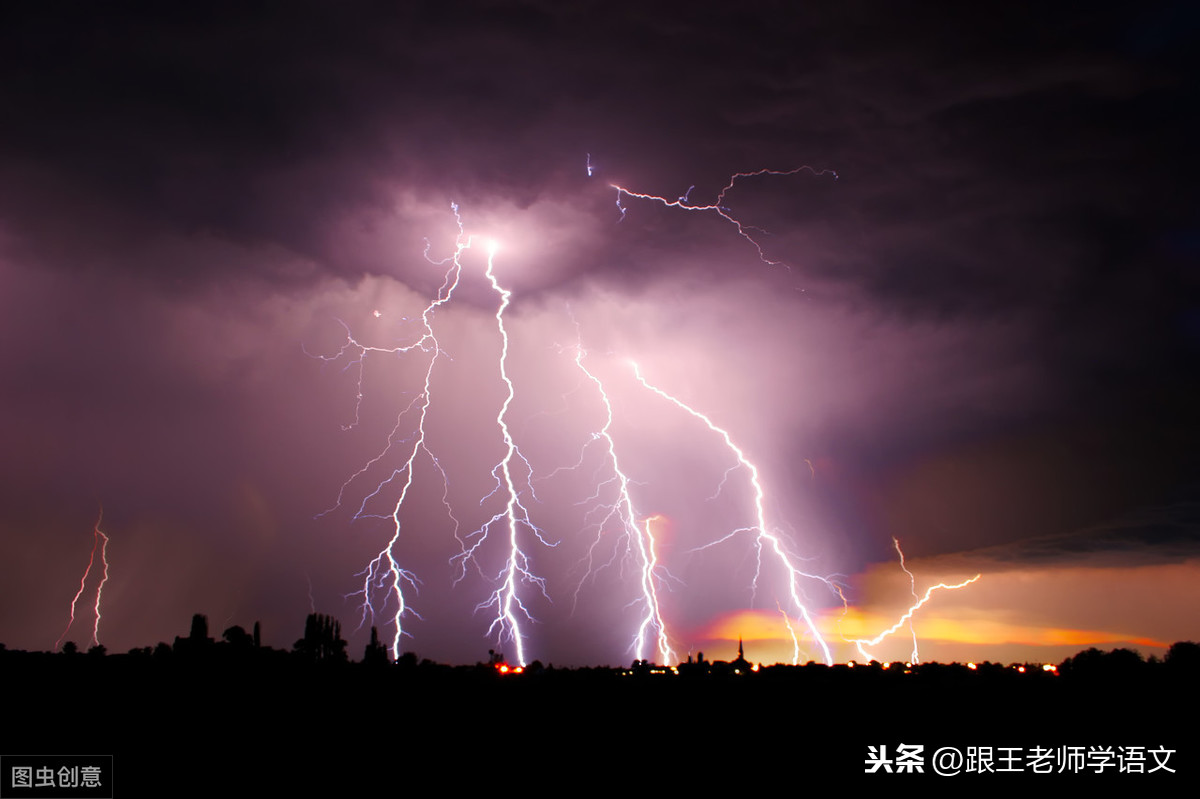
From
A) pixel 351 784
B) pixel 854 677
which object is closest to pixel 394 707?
pixel 351 784

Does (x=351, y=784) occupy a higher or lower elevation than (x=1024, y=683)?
higher

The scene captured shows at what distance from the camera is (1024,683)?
22.3 meters

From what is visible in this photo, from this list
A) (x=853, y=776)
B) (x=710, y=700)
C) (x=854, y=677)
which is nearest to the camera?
(x=853, y=776)

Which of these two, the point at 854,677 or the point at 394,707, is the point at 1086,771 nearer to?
the point at 854,677

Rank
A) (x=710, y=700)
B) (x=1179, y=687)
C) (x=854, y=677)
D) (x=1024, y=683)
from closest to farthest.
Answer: (x=710, y=700)
(x=1179, y=687)
(x=1024, y=683)
(x=854, y=677)

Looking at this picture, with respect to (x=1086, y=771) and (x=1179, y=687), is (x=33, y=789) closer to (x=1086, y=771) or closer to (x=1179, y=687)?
(x=1086, y=771)

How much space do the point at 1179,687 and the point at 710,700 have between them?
47.6 ft

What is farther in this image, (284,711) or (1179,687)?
(1179,687)

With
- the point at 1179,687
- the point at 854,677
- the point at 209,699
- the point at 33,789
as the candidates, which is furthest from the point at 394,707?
the point at 1179,687

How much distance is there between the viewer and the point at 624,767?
479 inches

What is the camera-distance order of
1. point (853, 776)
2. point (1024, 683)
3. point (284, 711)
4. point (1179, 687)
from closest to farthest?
point (853, 776) → point (284, 711) → point (1179, 687) → point (1024, 683)

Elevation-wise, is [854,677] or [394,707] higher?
[394,707]

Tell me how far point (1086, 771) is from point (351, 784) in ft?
43.1

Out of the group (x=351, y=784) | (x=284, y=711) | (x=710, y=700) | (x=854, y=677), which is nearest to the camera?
(x=351, y=784)
